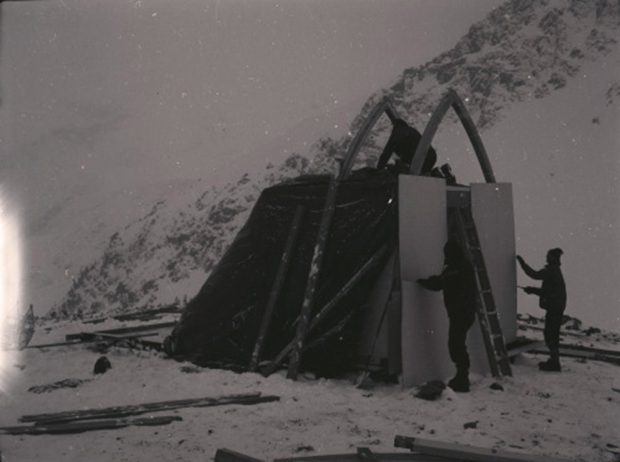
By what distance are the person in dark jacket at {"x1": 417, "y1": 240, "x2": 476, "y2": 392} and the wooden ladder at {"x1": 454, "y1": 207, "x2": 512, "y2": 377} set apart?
0.85 m

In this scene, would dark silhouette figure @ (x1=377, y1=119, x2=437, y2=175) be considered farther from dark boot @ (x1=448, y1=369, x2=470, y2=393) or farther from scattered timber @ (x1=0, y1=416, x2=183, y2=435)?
scattered timber @ (x1=0, y1=416, x2=183, y2=435)

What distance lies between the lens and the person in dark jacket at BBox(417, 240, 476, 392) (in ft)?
22.5

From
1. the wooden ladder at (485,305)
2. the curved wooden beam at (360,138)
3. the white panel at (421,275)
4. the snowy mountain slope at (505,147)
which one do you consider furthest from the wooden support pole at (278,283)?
the snowy mountain slope at (505,147)

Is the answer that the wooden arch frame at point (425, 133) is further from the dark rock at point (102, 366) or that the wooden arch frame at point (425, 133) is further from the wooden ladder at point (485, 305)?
the dark rock at point (102, 366)

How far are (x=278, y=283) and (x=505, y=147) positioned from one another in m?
57.7

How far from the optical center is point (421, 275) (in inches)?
289

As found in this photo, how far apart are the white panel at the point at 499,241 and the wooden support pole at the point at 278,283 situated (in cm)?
262

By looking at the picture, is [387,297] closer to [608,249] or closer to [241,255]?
[241,255]

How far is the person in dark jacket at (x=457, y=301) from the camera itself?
6.86 meters

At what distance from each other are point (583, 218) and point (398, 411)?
41.3 m

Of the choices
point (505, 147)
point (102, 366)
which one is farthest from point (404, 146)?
point (505, 147)

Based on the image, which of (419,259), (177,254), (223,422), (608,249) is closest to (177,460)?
(223,422)

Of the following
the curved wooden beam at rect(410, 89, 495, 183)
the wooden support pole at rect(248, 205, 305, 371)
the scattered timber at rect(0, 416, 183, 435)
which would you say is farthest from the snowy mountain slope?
the scattered timber at rect(0, 416, 183, 435)

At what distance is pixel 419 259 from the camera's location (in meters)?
7.37
